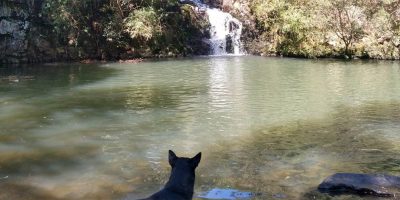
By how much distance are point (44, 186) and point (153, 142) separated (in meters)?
3.12

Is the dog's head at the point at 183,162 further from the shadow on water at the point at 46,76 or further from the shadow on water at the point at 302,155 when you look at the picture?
the shadow on water at the point at 46,76

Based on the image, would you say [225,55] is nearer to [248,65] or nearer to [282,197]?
[248,65]

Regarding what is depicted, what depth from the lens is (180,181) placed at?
5.32 meters

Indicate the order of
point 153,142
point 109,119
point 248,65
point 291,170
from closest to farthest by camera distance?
point 291,170 → point 153,142 → point 109,119 → point 248,65

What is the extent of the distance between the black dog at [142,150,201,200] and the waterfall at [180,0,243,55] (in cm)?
2975

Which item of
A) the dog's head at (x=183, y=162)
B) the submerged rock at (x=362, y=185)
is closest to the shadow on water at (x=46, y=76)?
the submerged rock at (x=362, y=185)

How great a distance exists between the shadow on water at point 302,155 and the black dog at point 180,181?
7.11 ft

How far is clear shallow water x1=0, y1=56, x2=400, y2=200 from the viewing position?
26.2 feet

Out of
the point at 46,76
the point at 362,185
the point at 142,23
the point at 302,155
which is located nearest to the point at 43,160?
the point at 302,155

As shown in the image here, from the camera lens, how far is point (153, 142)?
10375mm

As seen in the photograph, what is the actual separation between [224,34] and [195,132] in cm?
2498

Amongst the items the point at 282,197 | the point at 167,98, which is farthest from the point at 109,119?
the point at 282,197

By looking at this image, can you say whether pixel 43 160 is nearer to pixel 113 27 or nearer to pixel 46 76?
pixel 46 76

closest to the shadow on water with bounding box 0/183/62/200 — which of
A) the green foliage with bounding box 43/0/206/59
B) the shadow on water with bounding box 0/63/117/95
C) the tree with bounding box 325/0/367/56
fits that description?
the shadow on water with bounding box 0/63/117/95
